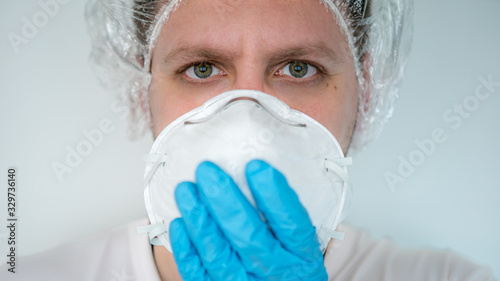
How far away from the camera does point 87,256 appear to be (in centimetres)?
120

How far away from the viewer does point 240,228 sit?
2.37 feet

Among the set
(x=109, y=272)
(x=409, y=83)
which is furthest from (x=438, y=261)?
(x=109, y=272)

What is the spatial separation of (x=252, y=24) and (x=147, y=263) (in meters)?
0.69

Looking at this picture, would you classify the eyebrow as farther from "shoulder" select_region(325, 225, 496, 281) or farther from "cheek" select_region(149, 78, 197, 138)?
"shoulder" select_region(325, 225, 496, 281)

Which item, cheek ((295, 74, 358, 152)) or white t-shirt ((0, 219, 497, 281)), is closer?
cheek ((295, 74, 358, 152))

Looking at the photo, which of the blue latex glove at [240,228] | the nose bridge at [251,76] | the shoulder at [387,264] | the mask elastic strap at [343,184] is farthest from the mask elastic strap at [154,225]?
the shoulder at [387,264]

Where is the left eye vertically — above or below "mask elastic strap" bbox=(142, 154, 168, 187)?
above

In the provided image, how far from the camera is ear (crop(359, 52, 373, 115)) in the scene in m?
1.19

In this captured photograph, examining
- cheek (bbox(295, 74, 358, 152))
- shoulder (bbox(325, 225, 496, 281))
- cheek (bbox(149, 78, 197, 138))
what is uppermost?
cheek (bbox(149, 78, 197, 138))

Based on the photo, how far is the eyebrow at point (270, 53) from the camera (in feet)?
3.16

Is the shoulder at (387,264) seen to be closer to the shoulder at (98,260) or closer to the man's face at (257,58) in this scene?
the man's face at (257,58)

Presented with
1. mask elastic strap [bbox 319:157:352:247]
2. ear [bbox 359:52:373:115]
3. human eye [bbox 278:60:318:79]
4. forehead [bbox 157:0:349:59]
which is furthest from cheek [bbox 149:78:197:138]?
ear [bbox 359:52:373:115]

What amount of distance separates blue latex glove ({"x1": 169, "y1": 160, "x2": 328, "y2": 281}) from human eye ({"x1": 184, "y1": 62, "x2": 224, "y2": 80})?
1.19 ft

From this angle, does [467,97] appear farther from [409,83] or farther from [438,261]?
[438,261]
